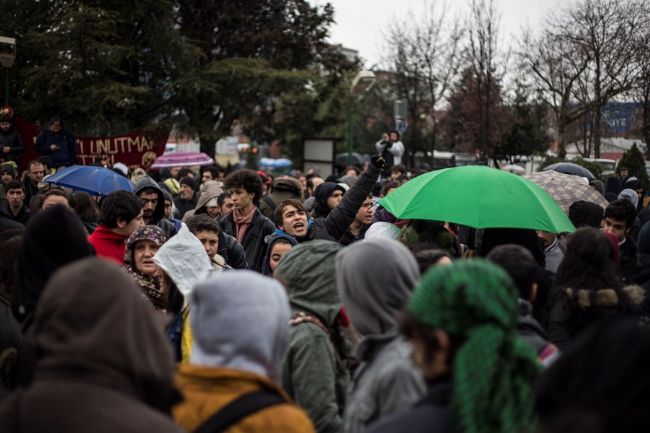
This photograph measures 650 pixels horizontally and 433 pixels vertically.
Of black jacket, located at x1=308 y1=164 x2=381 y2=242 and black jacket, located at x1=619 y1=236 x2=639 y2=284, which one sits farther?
black jacket, located at x1=619 y1=236 x2=639 y2=284

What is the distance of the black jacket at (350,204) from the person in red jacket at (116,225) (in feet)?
5.20

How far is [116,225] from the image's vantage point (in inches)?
259

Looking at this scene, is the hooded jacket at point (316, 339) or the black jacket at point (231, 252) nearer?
the hooded jacket at point (316, 339)

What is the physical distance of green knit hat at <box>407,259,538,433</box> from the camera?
2.46 m

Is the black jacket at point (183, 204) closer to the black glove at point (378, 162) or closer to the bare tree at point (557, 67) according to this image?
the black glove at point (378, 162)

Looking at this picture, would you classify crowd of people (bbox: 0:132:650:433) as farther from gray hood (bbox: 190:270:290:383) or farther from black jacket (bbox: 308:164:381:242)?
black jacket (bbox: 308:164:381:242)

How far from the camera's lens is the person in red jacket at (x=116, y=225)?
654cm

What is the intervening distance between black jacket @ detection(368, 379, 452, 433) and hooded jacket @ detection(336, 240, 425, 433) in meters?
0.50

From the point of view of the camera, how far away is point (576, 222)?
8.01 metres

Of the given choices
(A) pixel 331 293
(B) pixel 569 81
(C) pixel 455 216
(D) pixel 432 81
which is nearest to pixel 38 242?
(A) pixel 331 293

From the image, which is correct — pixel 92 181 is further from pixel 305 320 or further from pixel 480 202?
pixel 305 320

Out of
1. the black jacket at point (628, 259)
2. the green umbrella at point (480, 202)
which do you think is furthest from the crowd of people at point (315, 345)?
the black jacket at point (628, 259)

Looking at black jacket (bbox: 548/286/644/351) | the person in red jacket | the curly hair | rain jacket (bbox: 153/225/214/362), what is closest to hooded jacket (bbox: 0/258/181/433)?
rain jacket (bbox: 153/225/214/362)

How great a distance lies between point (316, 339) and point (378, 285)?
0.61 m
